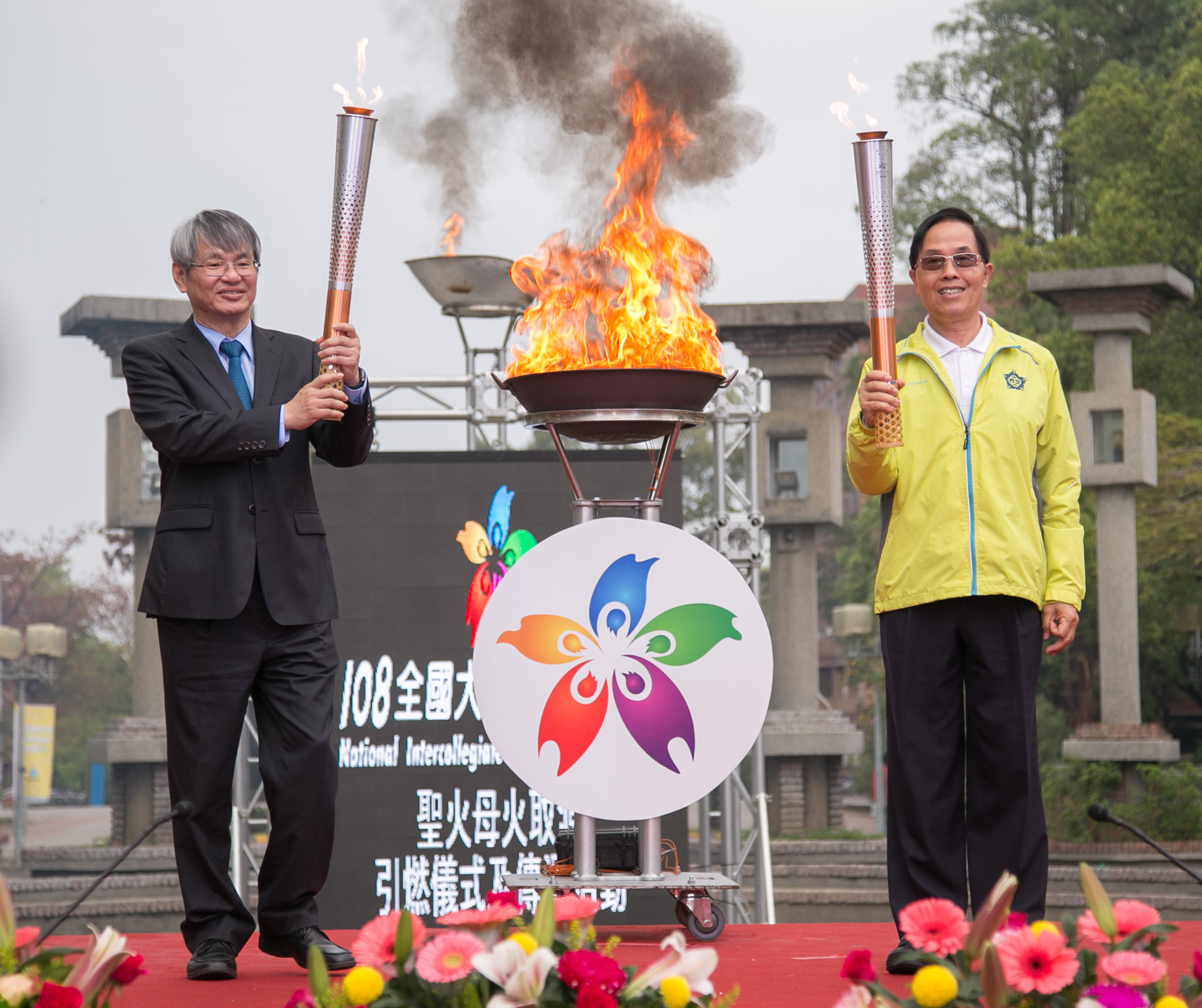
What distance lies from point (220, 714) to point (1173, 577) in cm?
1619

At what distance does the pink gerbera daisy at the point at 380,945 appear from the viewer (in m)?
1.99

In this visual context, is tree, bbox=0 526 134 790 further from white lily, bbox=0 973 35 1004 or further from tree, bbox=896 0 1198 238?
white lily, bbox=0 973 35 1004

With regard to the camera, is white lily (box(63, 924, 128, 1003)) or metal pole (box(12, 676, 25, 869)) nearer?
white lily (box(63, 924, 128, 1003))

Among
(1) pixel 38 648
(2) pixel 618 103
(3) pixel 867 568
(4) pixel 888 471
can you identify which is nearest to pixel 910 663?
(4) pixel 888 471

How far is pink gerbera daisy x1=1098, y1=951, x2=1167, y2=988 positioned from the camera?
188 centimetres

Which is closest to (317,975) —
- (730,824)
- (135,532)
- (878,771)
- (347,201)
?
(347,201)

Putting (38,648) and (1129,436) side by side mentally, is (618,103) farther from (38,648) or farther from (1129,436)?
(38,648)

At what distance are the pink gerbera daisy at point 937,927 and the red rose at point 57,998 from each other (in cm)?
113

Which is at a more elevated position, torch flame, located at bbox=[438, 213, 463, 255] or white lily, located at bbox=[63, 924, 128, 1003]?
torch flame, located at bbox=[438, 213, 463, 255]

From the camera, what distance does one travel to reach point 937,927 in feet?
6.78

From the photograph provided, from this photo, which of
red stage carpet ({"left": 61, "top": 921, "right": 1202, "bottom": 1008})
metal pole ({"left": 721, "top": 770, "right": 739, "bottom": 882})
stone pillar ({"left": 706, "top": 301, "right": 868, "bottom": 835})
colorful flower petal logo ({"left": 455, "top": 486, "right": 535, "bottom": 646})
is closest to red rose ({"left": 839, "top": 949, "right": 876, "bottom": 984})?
red stage carpet ({"left": 61, "top": 921, "right": 1202, "bottom": 1008})

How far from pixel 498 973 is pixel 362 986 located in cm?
18

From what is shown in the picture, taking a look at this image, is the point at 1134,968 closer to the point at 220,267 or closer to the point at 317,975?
the point at 317,975

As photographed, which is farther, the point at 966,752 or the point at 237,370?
the point at 237,370
